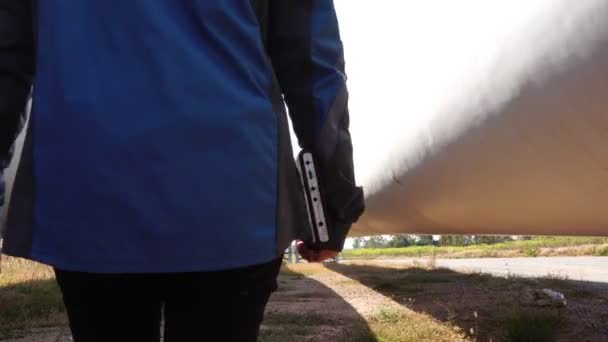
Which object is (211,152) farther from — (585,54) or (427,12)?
(427,12)

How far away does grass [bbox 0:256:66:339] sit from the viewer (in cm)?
304

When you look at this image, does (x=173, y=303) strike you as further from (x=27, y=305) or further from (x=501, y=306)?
(x=27, y=305)

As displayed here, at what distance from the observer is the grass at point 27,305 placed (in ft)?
9.97

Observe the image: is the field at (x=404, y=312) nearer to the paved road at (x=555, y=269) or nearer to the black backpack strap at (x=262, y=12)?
the paved road at (x=555, y=269)

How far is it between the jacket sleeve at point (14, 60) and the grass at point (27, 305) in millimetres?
2253

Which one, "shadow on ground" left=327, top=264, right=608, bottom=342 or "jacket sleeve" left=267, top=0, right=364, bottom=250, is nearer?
"jacket sleeve" left=267, top=0, right=364, bottom=250

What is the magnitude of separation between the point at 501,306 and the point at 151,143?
293 cm

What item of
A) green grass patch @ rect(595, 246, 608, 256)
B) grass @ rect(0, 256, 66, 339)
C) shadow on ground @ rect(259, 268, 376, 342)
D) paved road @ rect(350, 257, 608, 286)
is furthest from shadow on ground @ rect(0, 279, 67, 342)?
green grass patch @ rect(595, 246, 608, 256)

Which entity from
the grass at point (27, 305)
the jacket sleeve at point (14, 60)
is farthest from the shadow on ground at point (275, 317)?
the jacket sleeve at point (14, 60)

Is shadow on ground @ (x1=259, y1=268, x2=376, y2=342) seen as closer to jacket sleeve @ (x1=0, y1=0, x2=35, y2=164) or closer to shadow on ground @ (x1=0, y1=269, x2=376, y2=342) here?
shadow on ground @ (x1=0, y1=269, x2=376, y2=342)

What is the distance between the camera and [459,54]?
2.04 m

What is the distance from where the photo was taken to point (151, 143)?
70 cm

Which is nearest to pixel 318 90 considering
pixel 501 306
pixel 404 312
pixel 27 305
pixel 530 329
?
pixel 530 329

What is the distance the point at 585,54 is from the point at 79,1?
121 centimetres
